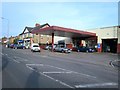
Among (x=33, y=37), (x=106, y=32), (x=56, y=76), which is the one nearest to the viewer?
(x=56, y=76)

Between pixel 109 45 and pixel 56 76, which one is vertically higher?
pixel 109 45

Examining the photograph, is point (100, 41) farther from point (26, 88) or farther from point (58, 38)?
point (26, 88)

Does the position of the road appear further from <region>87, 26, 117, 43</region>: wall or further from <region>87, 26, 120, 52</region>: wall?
<region>87, 26, 117, 43</region>: wall

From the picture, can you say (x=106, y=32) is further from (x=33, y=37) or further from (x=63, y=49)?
(x=33, y=37)

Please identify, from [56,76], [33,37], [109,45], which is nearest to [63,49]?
[109,45]

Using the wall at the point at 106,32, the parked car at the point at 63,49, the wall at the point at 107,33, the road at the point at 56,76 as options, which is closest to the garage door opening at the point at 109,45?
the wall at the point at 107,33

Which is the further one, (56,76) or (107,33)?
(107,33)

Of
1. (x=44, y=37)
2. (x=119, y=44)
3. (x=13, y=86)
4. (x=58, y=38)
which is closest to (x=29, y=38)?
(x=44, y=37)

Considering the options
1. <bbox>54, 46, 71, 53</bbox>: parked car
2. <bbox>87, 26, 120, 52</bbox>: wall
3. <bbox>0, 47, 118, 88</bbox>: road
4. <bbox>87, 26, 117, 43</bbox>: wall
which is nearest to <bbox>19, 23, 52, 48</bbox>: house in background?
<bbox>54, 46, 71, 53</bbox>: parked car

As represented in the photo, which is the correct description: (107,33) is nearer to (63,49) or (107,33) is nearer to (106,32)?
(106,32)

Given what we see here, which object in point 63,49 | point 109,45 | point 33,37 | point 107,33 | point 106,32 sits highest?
point 106,32

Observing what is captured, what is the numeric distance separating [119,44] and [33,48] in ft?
62.7

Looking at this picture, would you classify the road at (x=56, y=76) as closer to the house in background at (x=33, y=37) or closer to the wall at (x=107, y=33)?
the wall at (x=107, y=33)

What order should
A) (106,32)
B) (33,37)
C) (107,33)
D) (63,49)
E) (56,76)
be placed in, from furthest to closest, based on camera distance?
1. (33,37)
2. (106,32)
3. (107,33)
4. (63,49)
5. (56,76)
